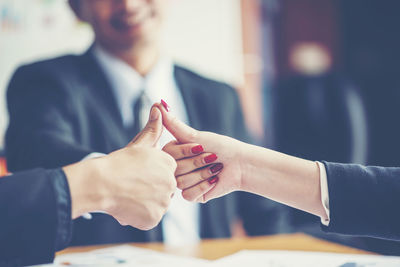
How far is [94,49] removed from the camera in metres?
1.31

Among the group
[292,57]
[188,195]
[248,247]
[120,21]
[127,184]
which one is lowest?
[292,57]

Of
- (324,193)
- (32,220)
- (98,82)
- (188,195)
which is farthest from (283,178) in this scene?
(98,82)

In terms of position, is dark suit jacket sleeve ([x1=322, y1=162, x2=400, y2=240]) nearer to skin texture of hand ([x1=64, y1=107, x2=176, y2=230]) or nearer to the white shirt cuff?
the white shirt cuff

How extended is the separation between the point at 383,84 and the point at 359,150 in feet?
4.56

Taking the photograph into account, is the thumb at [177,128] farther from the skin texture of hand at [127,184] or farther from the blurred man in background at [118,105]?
the blurred man in background at [118,105]

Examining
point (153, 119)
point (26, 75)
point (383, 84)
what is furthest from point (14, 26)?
point (383, 84)

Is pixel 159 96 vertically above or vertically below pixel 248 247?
above

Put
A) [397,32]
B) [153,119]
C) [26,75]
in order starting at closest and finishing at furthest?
[153,119] → [26,75] → [397,32]

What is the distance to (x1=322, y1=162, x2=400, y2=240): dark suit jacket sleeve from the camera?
71 cm

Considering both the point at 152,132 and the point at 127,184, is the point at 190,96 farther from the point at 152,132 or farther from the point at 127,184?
the point at 127,184

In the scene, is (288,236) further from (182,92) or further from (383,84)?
(383,84)

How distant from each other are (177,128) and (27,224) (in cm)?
33

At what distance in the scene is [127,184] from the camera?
661 millimetres

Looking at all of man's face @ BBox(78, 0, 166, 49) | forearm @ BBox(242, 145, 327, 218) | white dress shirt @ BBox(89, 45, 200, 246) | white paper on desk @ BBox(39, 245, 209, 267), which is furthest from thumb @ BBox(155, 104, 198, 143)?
man's face @ BBox(78, 0, 166, 49)
